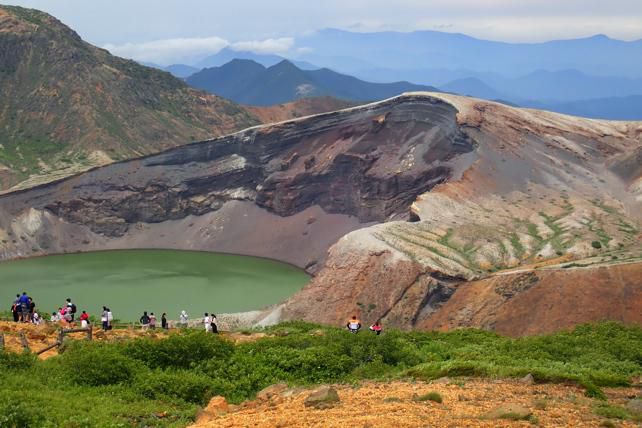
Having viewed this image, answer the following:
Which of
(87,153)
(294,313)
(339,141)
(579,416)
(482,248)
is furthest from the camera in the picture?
(87,153)

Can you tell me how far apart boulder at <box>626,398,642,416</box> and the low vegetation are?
0.46m

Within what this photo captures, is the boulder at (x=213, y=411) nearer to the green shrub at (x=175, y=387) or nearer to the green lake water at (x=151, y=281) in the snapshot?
the green shrub at (x=175, y=387)

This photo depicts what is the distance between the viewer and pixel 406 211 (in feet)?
229

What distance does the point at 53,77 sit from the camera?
4099 inches

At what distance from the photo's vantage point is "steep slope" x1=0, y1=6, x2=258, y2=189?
9568cm

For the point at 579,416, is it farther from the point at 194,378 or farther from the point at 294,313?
the point at 294,313

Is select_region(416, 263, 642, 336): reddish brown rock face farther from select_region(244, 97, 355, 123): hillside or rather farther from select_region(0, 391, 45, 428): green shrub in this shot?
select_region(244, 97, 355, 123): hillside

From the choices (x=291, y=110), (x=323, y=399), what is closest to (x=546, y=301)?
(x=323, y=399)

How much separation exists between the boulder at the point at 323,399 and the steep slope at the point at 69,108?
8128 centimetres

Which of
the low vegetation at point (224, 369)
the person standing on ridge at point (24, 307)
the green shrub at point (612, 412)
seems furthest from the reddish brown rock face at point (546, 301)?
the green shrub at point (612, 412)

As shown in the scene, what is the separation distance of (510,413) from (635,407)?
3.03m

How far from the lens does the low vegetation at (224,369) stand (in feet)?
53.5

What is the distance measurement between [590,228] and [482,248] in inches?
354

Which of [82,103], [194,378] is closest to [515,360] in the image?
[194,378]
